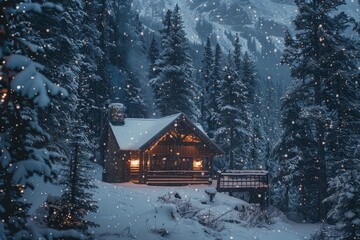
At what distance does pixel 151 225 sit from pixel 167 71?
1171 inches

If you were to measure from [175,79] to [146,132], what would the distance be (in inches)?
411

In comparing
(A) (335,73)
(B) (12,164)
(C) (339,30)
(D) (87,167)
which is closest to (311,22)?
(C) (339,30)

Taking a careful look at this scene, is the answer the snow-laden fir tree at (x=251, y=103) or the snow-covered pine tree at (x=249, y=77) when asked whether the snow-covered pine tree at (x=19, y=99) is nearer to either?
the snow-laden fir tree at (x=251, y=103)

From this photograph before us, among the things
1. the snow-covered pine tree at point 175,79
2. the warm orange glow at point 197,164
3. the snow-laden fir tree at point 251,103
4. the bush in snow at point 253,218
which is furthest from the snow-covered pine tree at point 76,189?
the snow-laden fir tree at point 251,103

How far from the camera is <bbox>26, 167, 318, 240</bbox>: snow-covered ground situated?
1364 cm

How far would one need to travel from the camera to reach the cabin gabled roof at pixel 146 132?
31647 millimetres

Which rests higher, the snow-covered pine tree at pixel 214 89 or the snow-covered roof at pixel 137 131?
the snow-covered pine tree at pixel 214 89

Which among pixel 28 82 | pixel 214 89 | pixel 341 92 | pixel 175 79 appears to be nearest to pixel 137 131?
pixel 175 79

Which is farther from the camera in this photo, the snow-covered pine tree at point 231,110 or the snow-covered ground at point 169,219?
the snow-covered pine tree at point 231,110

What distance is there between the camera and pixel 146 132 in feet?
114

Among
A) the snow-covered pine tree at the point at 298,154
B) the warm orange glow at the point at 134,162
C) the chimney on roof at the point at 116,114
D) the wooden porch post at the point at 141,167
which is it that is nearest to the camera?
the snow-covered pine tree at the point at 298,154

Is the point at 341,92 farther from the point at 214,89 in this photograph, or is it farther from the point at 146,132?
the point at 214,89

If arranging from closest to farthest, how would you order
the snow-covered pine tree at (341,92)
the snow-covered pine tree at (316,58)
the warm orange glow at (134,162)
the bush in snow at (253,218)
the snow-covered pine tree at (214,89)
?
1. the bush in snow at (253,218)
2. the snow-covered pine tree at (341,92)
3. the snow-covered pine tree at (316,58)
4. the warm orange glow at (134,162)
5. the snow-covered pine tree at (214,89)

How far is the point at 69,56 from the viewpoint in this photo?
25281 mm
